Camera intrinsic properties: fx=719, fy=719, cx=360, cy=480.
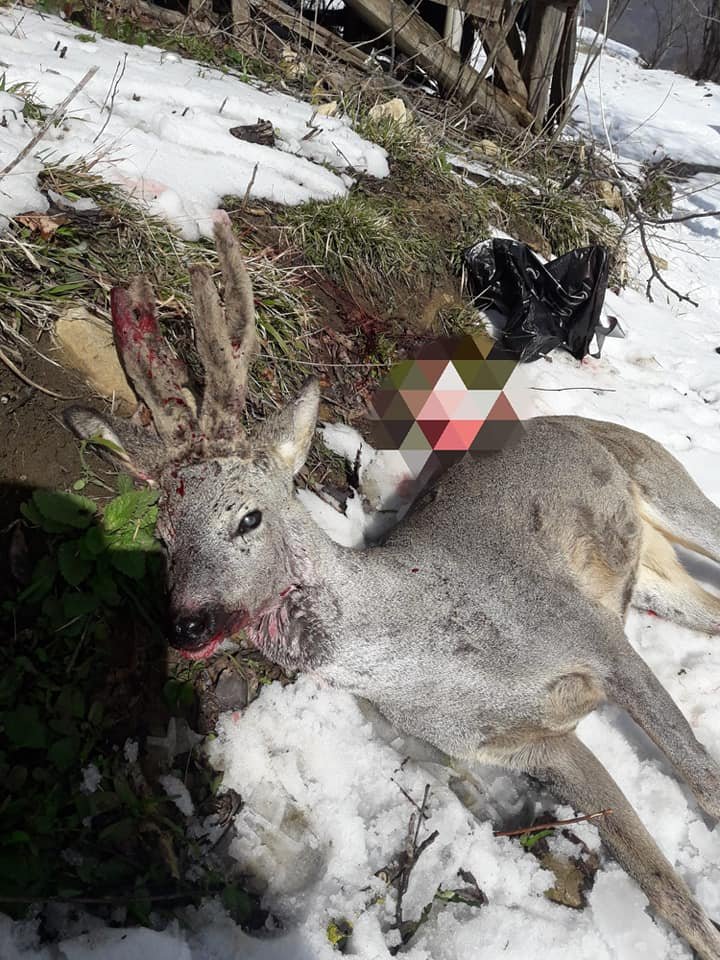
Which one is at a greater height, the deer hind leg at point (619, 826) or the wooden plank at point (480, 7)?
the wooden plank at point (480, 7)

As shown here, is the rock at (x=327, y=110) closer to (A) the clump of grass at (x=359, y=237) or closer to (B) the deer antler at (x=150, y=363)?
(A) the clump of grass at (x=359, y=237)

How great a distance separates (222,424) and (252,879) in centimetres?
150

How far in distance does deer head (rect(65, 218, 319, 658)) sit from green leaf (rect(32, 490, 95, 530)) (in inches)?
14.4

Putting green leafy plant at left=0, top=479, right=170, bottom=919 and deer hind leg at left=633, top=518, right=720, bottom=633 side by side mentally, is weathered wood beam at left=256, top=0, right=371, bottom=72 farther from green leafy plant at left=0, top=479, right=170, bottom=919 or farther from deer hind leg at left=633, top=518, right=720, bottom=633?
green leafy plant at left=0, top=479, right=170, bottom=919

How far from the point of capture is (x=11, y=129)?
348cm

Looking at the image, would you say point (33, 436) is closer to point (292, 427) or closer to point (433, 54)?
point (292, 427)

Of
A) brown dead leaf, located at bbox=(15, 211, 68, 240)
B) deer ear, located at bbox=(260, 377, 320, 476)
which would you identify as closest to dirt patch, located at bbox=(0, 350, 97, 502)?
brown dead leaf, located at bbox=(15, 211, 68, 240)

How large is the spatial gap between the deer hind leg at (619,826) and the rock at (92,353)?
7.00ft

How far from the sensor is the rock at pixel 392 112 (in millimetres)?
5613

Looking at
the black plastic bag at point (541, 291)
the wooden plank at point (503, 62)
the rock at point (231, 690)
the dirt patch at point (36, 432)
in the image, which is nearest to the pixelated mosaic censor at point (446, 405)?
the black plastic bag at point (541, 291)

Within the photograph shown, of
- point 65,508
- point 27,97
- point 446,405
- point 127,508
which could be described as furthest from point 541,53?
point 65,508

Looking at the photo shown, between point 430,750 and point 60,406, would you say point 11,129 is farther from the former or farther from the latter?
point 430,750

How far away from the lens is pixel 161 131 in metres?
4.14

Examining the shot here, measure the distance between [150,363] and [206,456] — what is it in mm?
325
